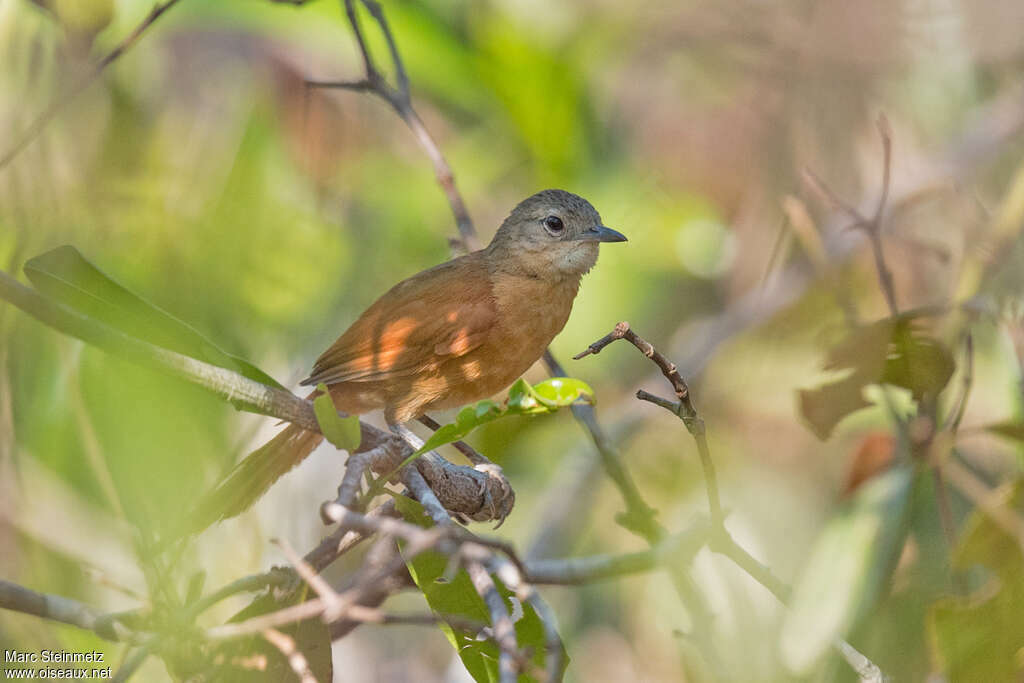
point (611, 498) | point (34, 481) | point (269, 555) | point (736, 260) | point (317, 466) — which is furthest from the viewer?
point (736, 260)

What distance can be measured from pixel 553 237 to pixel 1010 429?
1741 mm

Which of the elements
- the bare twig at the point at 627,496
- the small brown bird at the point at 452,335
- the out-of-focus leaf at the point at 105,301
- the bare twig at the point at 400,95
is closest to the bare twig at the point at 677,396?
the bare twig at the point at 627,496

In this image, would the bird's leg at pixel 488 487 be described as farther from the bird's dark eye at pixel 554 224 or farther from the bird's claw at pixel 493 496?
the bird's dark eye at pixel 554 224

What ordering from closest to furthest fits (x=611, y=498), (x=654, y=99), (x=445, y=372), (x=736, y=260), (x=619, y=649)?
(x=445, y=372) < (x=619, y=649) < (x=611, y=498) < (x=736, y=260) < (x=654, y=99)

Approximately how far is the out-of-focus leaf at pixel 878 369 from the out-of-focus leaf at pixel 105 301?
1.72 m

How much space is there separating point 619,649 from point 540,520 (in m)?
0.68

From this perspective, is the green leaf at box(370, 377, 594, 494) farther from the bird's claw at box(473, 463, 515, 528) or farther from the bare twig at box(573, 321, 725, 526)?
the bird's claw at box(473, 463, 515, 528)

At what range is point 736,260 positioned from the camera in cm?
588

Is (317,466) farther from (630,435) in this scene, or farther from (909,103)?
(909,103)

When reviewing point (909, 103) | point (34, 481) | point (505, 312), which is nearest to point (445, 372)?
point (505, 312)

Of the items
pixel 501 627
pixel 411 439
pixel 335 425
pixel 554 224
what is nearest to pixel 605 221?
pixel 554 224

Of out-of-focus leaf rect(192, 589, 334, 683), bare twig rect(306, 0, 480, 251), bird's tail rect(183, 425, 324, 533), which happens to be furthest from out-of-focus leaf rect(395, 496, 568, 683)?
bare twig rect(306, 0, 480, 251)

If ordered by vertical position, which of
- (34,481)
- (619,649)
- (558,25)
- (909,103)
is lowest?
(619,649)

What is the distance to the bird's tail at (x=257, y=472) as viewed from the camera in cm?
255
